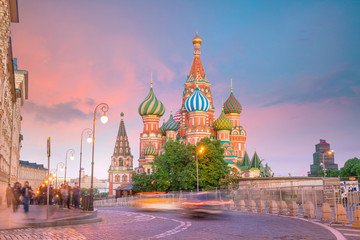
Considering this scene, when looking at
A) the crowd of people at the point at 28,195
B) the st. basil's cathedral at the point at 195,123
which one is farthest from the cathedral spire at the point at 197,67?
the crowd of people at the point at 28,195

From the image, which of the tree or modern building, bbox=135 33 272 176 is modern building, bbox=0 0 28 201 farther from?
modern building, bbox=135 33 272 176

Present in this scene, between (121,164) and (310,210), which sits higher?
(121,164)

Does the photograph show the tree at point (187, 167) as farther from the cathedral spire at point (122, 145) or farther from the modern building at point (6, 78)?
the cathedral spire at point (122, 145)

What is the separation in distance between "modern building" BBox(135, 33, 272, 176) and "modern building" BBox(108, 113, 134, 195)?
15120mm

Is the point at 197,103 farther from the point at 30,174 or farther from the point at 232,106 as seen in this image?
the point at 30,174

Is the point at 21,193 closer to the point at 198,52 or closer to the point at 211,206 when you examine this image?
the point at 211,206

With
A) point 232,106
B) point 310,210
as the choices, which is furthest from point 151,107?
point 310,210

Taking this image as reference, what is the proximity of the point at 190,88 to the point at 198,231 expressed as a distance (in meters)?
81.0

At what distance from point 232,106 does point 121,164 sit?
37.2 metres

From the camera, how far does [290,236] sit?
12.5 meters

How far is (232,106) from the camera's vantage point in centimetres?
10319

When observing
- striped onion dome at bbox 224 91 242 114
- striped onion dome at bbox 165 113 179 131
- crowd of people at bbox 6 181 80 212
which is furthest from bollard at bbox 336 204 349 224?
striped onion dome at bbox 224 91 242 114

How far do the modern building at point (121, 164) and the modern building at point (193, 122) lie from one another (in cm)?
1512

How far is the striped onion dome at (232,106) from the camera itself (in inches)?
4060
